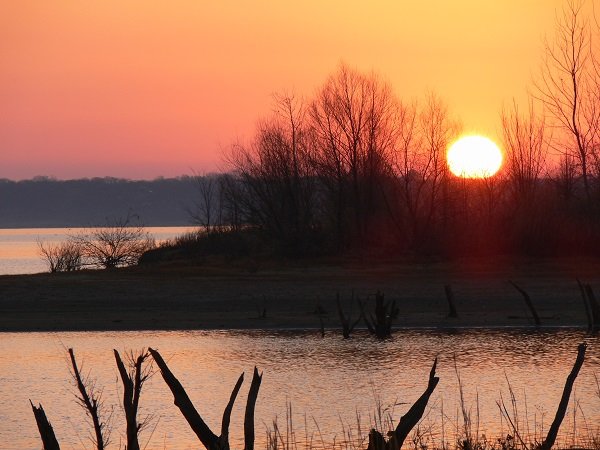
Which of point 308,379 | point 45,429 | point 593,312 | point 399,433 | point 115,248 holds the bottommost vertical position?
point 308,379

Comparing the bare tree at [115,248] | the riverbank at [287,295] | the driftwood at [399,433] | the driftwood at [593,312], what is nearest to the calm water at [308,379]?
the driftwood at [593,312]

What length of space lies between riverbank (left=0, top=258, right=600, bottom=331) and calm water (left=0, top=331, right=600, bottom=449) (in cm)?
210

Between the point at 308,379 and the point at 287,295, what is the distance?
46.3ft

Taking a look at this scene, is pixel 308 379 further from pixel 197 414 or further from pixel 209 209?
pixel 209 209

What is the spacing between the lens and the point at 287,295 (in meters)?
35.5

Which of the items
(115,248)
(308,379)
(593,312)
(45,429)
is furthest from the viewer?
(115,248)

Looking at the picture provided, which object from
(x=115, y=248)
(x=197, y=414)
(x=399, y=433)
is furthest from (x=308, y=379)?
(x=115, y=248)

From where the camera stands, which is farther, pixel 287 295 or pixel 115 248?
pixel 115 248

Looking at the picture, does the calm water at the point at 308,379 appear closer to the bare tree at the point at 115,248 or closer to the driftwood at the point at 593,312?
the driftwood at the point at 593,312

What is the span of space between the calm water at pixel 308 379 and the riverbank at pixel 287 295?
82.9 inches

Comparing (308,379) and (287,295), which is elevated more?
(287,295)

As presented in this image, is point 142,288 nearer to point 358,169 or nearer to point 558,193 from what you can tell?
point 358,169

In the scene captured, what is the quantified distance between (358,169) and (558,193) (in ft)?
31.2

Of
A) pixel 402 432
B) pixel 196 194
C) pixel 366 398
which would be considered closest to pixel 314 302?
pixel 366 398
